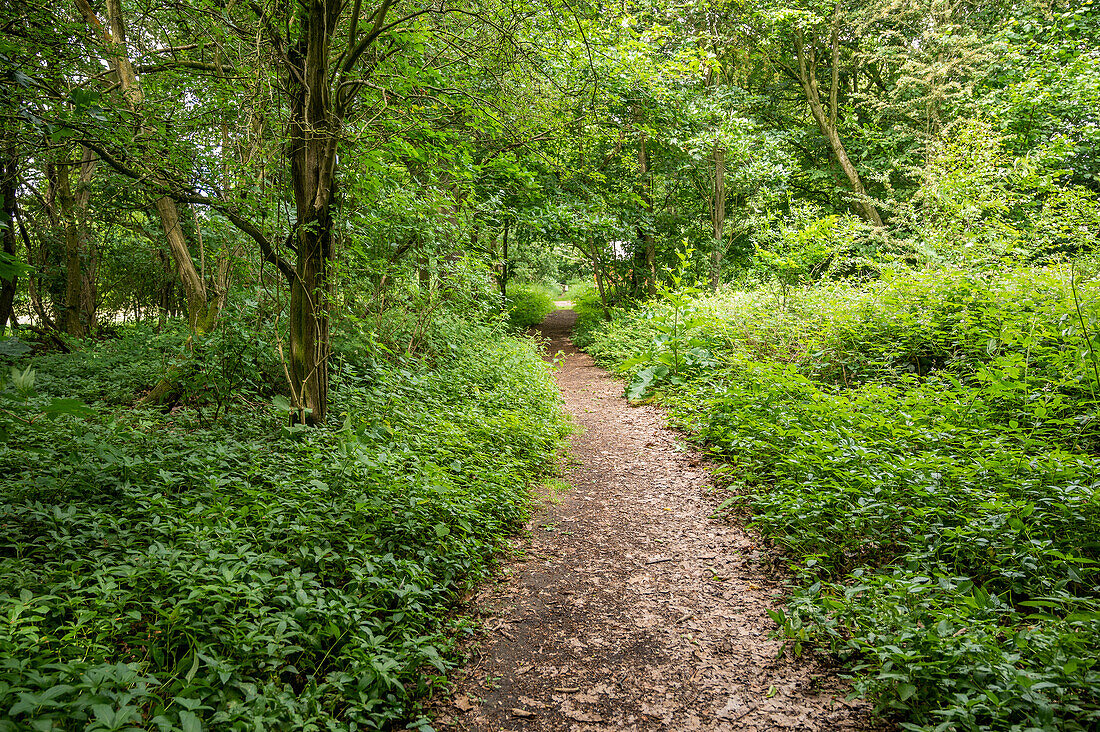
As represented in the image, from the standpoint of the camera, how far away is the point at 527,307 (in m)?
21.8

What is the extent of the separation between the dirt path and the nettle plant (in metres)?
3.84

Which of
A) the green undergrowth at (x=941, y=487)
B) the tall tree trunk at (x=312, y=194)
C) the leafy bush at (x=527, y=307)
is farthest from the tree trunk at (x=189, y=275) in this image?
the leafy bush at (x=527, y=307)

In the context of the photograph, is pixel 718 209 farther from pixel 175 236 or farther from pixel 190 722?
pixel 190 722

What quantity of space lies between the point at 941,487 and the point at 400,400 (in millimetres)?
4799

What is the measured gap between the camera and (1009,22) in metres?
11.9

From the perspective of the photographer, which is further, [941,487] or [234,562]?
[941,487]

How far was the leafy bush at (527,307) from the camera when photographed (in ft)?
69.1

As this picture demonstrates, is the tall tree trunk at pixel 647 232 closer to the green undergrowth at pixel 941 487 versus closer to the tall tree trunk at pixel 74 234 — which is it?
the green undergrowth at pixel 941 487

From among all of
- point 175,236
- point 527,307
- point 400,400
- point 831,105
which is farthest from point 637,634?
point 527,307

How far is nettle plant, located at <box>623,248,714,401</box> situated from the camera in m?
9.07

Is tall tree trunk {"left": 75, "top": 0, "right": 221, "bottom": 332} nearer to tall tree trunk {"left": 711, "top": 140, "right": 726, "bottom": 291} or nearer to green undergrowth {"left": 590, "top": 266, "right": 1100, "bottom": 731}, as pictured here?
green undergrowth {"left": 590, "top": 266, "right": 1100, "bottom": 731}

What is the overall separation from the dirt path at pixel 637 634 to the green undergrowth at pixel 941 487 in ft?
0.86

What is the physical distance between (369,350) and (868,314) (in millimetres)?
6525

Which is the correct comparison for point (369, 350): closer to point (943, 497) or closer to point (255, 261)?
point (255, 261)
